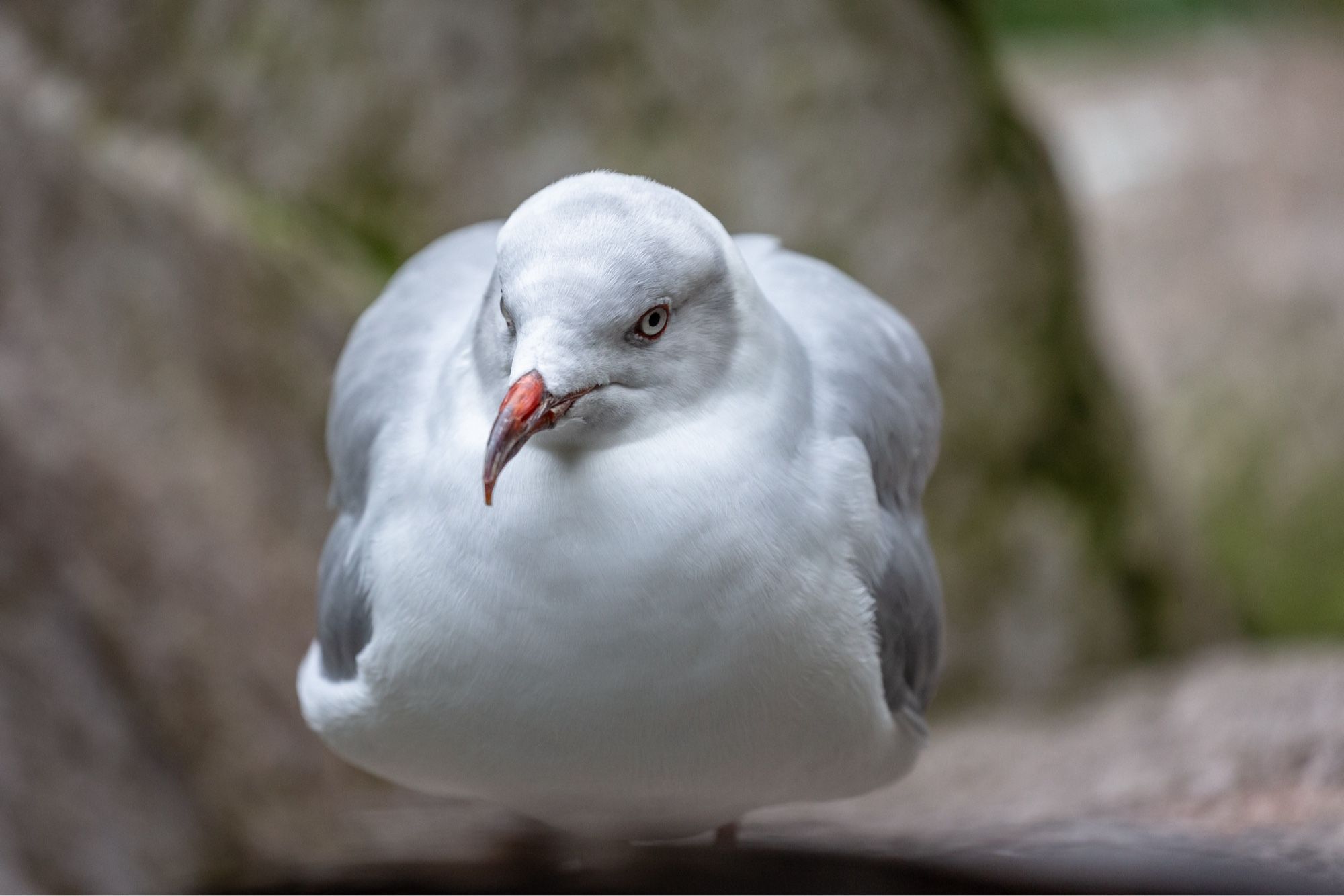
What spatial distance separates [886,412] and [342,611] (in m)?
0.75

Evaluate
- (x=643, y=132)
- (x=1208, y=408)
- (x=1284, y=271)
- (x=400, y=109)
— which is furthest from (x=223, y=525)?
(x=1284, y=271)

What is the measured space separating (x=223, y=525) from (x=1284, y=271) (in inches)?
149

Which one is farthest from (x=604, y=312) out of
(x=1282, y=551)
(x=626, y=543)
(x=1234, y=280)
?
(x=1234, y=280)

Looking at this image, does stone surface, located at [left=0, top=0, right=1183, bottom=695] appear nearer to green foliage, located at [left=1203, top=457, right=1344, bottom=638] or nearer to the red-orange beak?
green foliage, located at [left=1203, top=457, right=1344, bottom=638]

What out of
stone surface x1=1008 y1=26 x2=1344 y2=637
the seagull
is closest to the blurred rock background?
stone surface x1=1008 y1=26 x2=1344 y2=637

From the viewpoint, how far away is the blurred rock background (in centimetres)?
344

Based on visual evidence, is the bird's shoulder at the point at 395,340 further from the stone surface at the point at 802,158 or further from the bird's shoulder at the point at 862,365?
the stone surface at the point at 802,158

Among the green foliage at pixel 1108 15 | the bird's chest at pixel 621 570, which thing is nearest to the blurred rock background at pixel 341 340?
the bird's chest at pixel 621 570

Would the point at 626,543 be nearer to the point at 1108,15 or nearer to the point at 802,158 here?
the point at 802,158

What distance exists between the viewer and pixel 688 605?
1552 millimetres

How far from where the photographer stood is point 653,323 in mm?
1538

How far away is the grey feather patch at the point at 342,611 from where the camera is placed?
1.87 metres

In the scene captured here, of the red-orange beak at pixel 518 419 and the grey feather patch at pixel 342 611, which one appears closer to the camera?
the red-orange beak at pixel 518 419

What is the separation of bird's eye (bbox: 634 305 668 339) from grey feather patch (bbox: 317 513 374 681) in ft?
1.80
